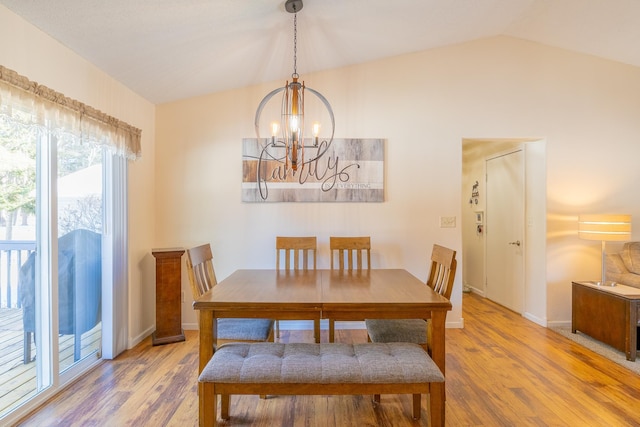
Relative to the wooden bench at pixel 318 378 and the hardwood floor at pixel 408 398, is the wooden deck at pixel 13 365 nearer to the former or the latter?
the hardwood floor at pixel 408 398

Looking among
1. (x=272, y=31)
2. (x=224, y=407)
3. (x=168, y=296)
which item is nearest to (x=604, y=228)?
(x=272, y=31)

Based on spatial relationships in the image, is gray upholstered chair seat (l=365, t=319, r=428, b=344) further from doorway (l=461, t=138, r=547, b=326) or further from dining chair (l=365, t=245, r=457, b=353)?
doorway (l=461, t=138, r=547, b=326)

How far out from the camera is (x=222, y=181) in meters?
3.41

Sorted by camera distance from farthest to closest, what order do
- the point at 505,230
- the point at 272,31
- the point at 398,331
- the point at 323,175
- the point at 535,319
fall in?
the point at 505,230
the point at 535,319
the point at 323,175
the point at 272,31
the point at 398,331

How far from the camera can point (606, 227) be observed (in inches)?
120

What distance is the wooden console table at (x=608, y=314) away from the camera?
8.77ft

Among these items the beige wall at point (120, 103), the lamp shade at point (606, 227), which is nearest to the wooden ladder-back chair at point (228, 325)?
the beige wall at point (120, 103)

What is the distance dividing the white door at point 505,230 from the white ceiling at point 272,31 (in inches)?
56.0

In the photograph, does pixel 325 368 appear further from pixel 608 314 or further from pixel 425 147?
pixel 608 314

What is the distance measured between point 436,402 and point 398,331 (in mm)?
530

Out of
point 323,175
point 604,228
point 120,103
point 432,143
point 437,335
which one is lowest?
point 437,335

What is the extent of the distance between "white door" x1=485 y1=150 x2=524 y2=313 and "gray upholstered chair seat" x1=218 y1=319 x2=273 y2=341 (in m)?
3.24

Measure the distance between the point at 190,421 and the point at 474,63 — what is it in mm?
4042

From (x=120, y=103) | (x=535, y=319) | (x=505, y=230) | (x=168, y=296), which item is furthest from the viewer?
(x=505, y=230)
